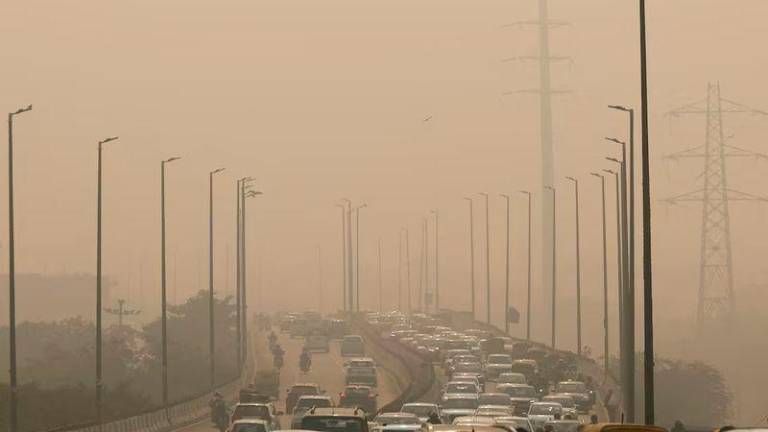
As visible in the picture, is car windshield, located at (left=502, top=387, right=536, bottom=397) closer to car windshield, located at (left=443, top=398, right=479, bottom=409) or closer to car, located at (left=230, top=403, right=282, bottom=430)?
car windshield, located at (left=443, top=398, right=479, bottom=409)

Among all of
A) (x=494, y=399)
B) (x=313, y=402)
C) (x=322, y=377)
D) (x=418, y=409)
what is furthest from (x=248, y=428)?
(x=322, y=377)

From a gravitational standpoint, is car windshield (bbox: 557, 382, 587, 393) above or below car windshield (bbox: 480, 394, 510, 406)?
below

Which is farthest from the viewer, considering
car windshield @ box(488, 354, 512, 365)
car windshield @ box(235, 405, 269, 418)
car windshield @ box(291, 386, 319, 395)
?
car windshield @ box(488, 354, 512, 365)

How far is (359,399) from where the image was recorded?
259 ft

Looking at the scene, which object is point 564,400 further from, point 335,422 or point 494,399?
point 335,422

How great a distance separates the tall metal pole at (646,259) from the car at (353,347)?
291 feet

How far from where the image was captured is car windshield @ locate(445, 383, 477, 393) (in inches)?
3108

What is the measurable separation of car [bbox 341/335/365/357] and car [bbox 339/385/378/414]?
181ft

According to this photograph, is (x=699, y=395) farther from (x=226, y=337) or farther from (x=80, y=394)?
(x=80, y=394)

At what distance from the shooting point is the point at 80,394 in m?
108

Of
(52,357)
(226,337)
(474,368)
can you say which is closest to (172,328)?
(226,337)

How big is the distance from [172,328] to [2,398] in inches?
4092

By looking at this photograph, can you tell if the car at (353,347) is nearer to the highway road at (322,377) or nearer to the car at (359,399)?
the highway road at (322,377)

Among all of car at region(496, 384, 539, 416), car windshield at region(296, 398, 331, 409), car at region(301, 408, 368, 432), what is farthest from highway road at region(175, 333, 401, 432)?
car at region(301, 408, 368, 432)
